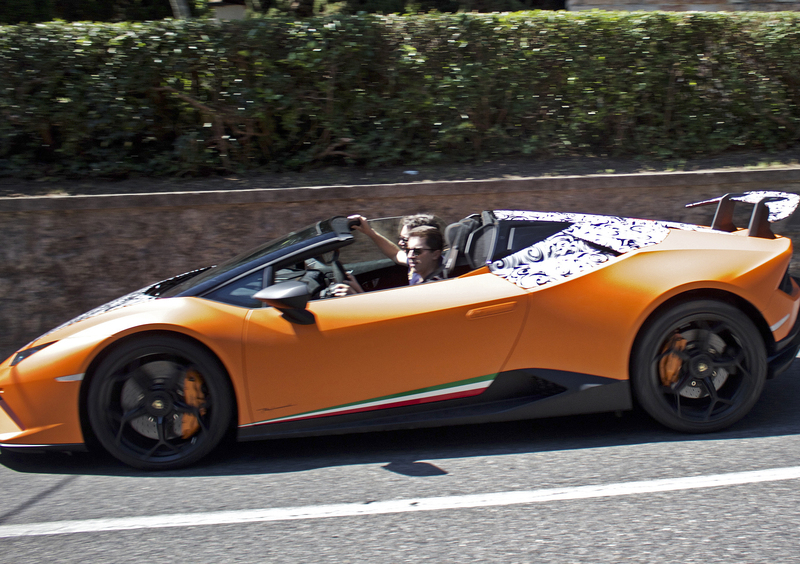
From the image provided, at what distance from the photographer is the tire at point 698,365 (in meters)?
3.41

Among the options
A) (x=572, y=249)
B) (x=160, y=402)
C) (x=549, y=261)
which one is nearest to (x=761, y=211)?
(x=572, y=249)

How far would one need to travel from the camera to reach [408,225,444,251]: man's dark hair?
3814 millimetres

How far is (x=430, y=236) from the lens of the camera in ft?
12.6

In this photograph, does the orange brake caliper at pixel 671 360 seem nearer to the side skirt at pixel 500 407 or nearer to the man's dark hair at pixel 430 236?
the side skirt at pixel 500 407

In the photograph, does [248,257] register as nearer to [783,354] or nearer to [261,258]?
[261,258]

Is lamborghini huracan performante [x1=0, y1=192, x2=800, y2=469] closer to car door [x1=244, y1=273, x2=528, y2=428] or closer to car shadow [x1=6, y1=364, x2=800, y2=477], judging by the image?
car door [x1=244, y1=273, x2=528, y2=428]

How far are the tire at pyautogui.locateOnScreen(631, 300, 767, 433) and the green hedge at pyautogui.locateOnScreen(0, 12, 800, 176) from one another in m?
4.53

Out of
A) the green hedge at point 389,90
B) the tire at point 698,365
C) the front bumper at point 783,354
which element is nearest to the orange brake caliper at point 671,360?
the tire at point 698,365

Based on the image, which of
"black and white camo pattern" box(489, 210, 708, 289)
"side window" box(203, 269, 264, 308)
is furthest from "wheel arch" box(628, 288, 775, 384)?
"side window" box(203, 269, 264, 308)

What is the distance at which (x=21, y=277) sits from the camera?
6059 millimetres

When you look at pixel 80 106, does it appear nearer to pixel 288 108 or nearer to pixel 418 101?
pixel 288 108

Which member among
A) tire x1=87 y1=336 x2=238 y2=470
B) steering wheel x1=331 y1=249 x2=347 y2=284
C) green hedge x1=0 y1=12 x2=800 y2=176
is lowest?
tire x1=87 y1=336 x2=238 y2=470

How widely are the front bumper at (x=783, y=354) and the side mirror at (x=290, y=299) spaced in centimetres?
230

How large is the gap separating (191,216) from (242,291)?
3.07 metres
